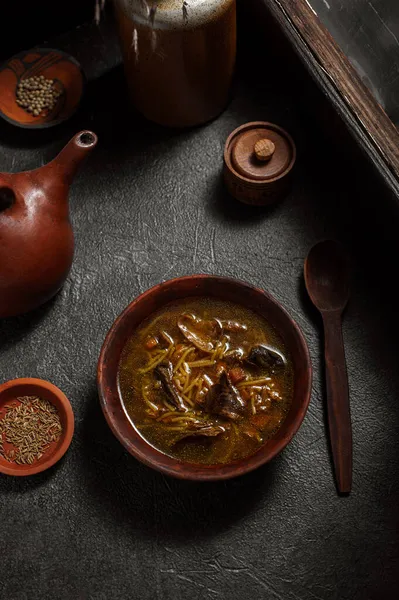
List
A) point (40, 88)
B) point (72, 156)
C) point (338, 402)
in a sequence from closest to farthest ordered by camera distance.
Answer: point (72, 156) → point (338, 402) → point (40, 88)

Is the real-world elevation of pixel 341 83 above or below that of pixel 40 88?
above

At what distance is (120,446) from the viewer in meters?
2.66

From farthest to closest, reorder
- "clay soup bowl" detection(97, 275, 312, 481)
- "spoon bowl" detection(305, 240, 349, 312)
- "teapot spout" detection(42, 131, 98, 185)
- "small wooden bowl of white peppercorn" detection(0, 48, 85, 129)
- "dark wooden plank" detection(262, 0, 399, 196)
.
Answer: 1. "small wooden bowl of white peppercorn" detection(0, 48, 85, 129)
2. "spoon bowl" detection(305, 240, 349, 312)
3. "dark wooden plank" detection(262, 0, 399, 196)
4. "teapot spout" detection(42, 131, 98, 185)
5. "clay soup bowl" detection(97, 275, 312, 481)

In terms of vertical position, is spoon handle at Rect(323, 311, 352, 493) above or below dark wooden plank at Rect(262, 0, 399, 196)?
below

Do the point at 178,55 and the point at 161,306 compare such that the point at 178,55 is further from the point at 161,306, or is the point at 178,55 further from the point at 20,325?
the point at 20,325

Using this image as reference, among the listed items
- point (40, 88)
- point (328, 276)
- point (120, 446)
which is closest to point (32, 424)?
point (120, 446)

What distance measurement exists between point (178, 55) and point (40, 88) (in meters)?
0.65

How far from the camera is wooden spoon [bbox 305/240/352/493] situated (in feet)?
8.57

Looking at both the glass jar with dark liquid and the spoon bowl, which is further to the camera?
the spoon bowl

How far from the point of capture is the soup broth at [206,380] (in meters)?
2.53

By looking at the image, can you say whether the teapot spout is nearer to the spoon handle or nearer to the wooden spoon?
the wooden spoon

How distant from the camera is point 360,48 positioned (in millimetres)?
2793

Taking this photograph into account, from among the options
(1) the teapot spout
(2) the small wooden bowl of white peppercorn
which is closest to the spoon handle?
(1) the teapot spout

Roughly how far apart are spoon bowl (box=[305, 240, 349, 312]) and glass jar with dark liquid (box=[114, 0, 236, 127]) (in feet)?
2.29
